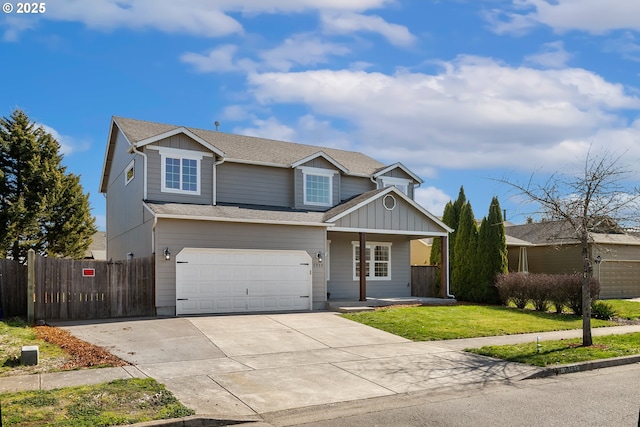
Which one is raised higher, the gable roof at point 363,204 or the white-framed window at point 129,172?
the white-framed window at point 129,172

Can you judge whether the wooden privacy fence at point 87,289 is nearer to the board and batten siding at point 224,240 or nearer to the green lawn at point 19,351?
the board and batten siding at point 224,240

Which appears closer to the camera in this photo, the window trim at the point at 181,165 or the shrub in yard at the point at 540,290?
the window trim at the point at 181,165

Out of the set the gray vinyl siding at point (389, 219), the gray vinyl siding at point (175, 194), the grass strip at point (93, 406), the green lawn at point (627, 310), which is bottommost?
the green lawn at point (627, 310)

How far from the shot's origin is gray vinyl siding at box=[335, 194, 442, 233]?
20938 mm

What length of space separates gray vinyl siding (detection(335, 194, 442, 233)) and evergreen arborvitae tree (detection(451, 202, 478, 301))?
2.24 m

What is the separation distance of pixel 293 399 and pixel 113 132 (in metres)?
18.5

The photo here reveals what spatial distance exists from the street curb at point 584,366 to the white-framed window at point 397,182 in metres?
14.9

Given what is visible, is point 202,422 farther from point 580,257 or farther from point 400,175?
point 580,257

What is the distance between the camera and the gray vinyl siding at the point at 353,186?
79.7 feet

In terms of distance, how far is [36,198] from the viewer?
3047cm

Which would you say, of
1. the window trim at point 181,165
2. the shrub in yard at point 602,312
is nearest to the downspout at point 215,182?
the window trim at point 181,165

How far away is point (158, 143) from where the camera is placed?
62.5ft

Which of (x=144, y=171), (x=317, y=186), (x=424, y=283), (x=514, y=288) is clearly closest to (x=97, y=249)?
(x=317, y=186)

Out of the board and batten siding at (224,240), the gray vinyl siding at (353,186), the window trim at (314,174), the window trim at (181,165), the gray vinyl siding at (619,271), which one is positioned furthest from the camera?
the gray vinyl siding at (619,271)
